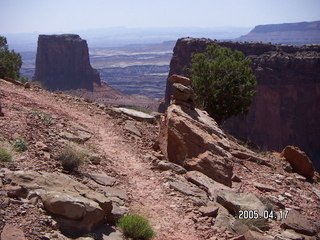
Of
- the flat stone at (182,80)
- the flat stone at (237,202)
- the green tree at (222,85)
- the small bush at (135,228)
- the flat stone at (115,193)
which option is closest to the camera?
the small bush at (135,228)

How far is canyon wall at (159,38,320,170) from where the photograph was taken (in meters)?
50.3

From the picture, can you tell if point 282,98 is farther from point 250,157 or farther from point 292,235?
point 292,235

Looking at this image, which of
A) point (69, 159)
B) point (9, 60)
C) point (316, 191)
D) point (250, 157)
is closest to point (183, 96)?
point (250, 157)

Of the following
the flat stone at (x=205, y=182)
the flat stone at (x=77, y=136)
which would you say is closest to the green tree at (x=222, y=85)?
the flat stone at (x=77, y=136)

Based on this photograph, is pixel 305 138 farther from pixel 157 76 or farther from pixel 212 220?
pixel 157 76

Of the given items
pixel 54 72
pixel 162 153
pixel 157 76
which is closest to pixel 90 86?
pixel 54 72

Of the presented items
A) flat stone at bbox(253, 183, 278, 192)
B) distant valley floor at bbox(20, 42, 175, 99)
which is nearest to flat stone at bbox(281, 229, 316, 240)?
flat stone at bbox(253, 183, 278, 192)

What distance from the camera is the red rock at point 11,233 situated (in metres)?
4.91

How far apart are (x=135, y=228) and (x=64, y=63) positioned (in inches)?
3766

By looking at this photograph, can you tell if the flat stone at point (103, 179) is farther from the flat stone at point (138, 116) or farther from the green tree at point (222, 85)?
the green tree at point (222, 85)

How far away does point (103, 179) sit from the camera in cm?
830

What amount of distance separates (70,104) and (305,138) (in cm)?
4443

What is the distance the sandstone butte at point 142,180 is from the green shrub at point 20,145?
0.48 feet
